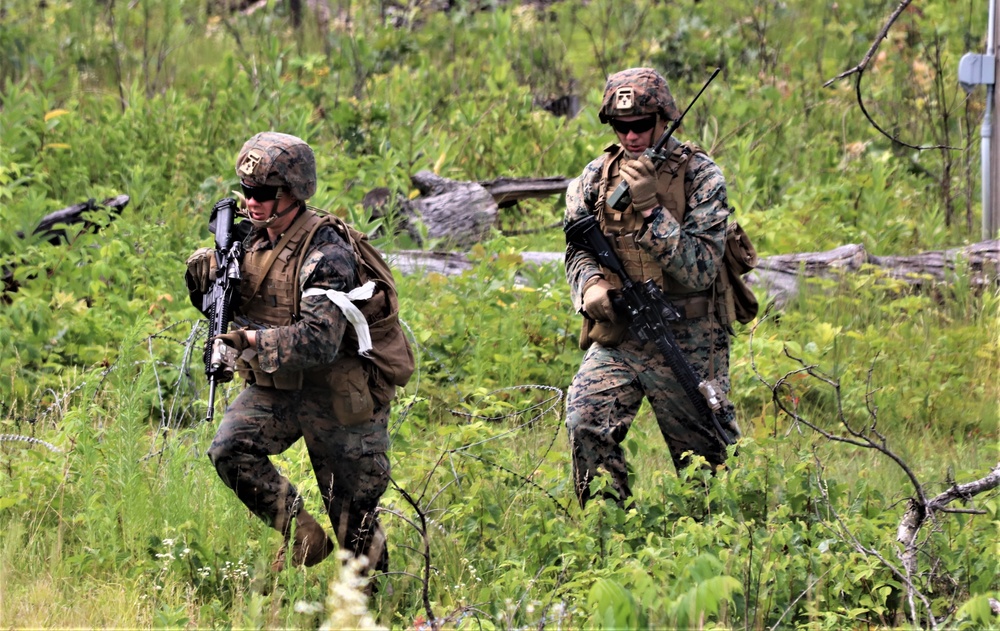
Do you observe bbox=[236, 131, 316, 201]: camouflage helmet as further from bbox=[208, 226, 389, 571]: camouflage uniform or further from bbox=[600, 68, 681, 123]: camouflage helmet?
bbox=[600, 68, 681, 123]: camouflage helmet

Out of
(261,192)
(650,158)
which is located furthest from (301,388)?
(650,158)

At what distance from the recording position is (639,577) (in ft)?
10.8

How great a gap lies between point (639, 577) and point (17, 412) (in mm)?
4168

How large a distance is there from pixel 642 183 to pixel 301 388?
1.59 meters

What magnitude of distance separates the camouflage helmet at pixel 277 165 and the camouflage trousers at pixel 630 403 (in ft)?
4.68

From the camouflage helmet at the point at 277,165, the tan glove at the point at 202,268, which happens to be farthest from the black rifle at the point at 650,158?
the tan glove at the point at 202,268

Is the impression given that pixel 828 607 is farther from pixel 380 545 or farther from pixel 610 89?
pixel 610 89

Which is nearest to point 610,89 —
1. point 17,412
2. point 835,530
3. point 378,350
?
point 378,350

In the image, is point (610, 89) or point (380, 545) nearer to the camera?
point (380, 545)

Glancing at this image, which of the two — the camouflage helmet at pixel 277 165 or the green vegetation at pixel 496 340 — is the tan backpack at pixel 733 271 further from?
the camouflage helmet at pixel 277 165

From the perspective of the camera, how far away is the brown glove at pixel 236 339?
14.3ft

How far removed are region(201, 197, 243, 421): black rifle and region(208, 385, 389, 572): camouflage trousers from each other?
0.57 ft

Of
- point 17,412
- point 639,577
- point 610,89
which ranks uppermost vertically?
point 610,89

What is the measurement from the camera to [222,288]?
4496 millimetres
